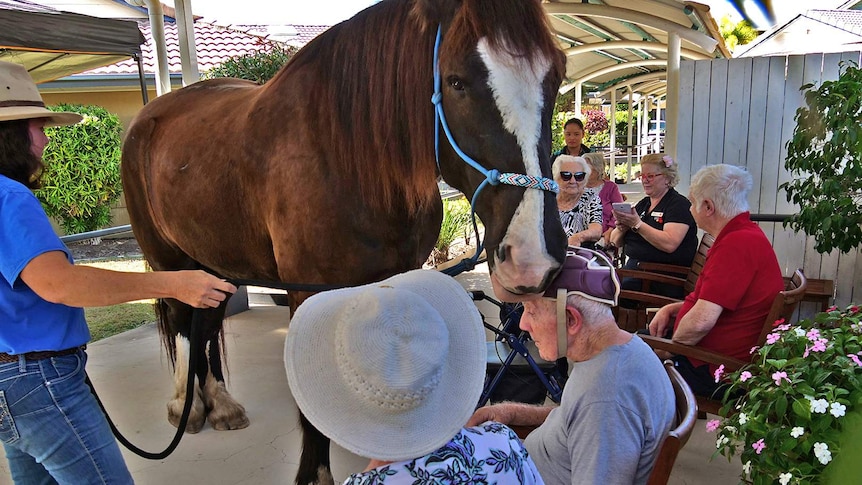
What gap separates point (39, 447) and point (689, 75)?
4.78 meters

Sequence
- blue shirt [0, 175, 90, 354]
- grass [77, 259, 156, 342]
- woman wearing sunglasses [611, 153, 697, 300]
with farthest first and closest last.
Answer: grass [77, 259, 156, 342] < woman wearing sunglasses [611, 153, 697, 300] < blue shirt [0, 175, 90, 354]

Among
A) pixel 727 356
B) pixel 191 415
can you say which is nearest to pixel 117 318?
pixel 191 415

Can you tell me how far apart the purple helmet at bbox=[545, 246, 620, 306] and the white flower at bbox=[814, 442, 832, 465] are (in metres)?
0.52

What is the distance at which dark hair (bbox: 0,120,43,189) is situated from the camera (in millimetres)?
1616

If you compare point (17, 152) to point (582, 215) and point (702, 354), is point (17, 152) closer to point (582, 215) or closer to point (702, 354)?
point (702, 354)

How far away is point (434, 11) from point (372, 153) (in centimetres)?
50

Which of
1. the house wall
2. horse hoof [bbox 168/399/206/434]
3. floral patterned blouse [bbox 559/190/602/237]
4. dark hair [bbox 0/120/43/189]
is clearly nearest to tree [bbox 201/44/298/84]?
floral patterned blouse [bbox 559/190/602/237]

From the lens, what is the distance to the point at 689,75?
4641 millimetres

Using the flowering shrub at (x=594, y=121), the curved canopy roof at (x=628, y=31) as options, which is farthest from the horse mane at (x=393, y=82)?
the flowering shrub at (x=594, y=121)

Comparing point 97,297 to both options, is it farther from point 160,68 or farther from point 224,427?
point 160,68

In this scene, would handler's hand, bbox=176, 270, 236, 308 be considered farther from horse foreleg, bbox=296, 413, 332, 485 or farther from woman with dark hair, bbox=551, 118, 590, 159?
woman with dark hair, bbox=551, 118, 590, 159

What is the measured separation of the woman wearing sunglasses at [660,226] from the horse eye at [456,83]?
7.59 feet

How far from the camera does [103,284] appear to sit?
60.0 inches

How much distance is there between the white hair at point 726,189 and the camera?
102 inches
